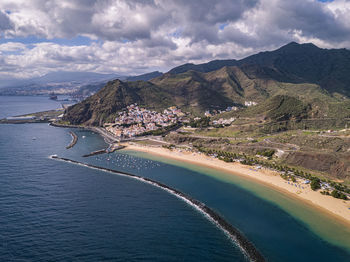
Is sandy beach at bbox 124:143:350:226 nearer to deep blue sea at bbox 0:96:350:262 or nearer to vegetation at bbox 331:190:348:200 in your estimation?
vegetation at bbox 331:190:348:200

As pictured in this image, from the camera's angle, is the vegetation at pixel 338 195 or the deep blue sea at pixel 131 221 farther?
the vegetation at pixel 338 195

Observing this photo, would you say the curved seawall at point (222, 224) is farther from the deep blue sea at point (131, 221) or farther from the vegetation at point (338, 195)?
the vegetation at point (338, 195)

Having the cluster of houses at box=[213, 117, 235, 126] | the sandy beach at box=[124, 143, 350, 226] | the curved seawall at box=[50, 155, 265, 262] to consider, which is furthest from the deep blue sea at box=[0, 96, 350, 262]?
the cluster of houses at box=[213, 117, 235, 126]

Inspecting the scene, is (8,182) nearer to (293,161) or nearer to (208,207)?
(208,207)

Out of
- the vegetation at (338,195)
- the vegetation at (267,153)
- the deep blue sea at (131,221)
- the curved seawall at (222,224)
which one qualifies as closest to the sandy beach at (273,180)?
the vegetation at (338,195)

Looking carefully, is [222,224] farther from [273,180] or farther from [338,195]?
[338,195]

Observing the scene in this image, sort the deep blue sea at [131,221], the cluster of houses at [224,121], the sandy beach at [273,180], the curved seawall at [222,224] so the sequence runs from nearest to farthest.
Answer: the deep blue sea at [131,221] → the curved seawall at [222,224] → the sandy beach at [273,180] → the cluster of houses at [224,121]

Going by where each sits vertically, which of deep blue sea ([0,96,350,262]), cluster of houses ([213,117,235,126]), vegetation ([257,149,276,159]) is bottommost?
deep blue sea ([0,96,350,262])
